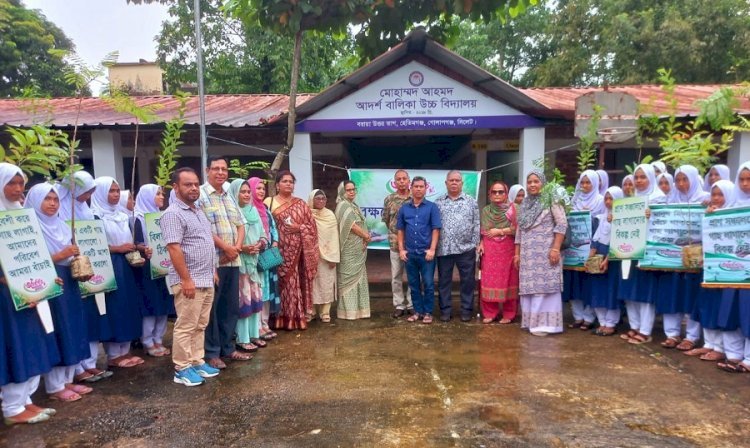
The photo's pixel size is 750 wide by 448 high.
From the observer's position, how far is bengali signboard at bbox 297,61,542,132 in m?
7.11

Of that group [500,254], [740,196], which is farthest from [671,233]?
[500,254]

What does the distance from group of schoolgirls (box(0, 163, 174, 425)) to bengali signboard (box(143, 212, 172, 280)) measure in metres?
0.06

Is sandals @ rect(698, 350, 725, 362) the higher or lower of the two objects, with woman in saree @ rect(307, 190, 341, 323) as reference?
lower

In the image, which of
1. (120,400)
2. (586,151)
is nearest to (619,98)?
(586,151)

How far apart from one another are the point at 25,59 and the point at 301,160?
15.7 m

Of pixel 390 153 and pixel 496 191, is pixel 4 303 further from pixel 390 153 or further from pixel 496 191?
pixel 390 153

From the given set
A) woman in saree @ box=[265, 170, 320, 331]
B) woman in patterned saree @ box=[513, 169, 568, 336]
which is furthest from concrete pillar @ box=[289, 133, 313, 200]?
woman in patterned saree @ box=[513, 169, 568, 336]

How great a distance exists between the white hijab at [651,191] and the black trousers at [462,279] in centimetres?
173

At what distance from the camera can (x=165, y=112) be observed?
8.03m

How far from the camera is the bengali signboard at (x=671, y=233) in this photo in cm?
443

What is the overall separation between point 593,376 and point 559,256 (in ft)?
4.37

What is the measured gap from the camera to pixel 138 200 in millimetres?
4578

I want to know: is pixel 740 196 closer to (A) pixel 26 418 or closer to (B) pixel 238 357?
(B) pixel 238 357

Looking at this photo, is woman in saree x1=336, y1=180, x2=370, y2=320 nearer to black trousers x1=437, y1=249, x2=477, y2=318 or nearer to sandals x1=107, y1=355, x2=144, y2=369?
black trousers x1=437, y1=249, x2=477, y2=318
